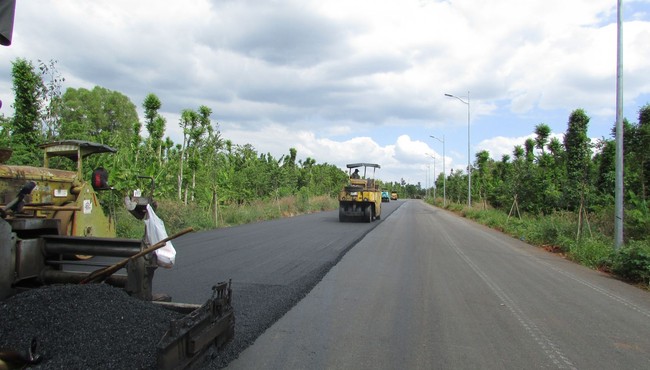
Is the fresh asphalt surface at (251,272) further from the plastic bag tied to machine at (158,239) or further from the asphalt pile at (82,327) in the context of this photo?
the plastic bag tied to machine at (158,239)

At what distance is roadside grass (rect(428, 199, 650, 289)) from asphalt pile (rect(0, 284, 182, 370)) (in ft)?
32.0

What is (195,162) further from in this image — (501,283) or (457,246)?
(501,283)

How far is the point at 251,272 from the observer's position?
29.0 ft

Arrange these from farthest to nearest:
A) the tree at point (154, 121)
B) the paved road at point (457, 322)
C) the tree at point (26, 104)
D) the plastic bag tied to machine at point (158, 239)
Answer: the tree at point (154, 121) < the tree at point (26, 104) < the paved road at point (457, 322) < the plastic bag tied to machine at point (158, 239)

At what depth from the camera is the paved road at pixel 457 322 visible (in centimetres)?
468

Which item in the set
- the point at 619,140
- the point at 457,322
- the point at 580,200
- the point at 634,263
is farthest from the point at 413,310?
the point at 580,200

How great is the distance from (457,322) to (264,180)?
28.1 metres

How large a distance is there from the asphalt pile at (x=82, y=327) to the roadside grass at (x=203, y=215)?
432 inches

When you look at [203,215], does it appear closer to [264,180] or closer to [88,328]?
[264,180]

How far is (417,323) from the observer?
592cm

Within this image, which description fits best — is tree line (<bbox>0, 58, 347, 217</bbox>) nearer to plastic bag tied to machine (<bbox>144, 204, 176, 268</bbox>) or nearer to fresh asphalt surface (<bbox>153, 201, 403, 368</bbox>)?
fresh asphalt surface (<bbox>153, 201, 403, 368</bbox>)

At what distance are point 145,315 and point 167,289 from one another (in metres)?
3.30

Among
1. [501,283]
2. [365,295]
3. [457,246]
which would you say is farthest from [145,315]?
[457,246]

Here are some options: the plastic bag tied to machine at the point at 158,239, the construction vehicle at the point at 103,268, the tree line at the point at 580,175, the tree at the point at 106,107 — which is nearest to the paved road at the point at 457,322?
the construction vehicle at the point at 103,268
